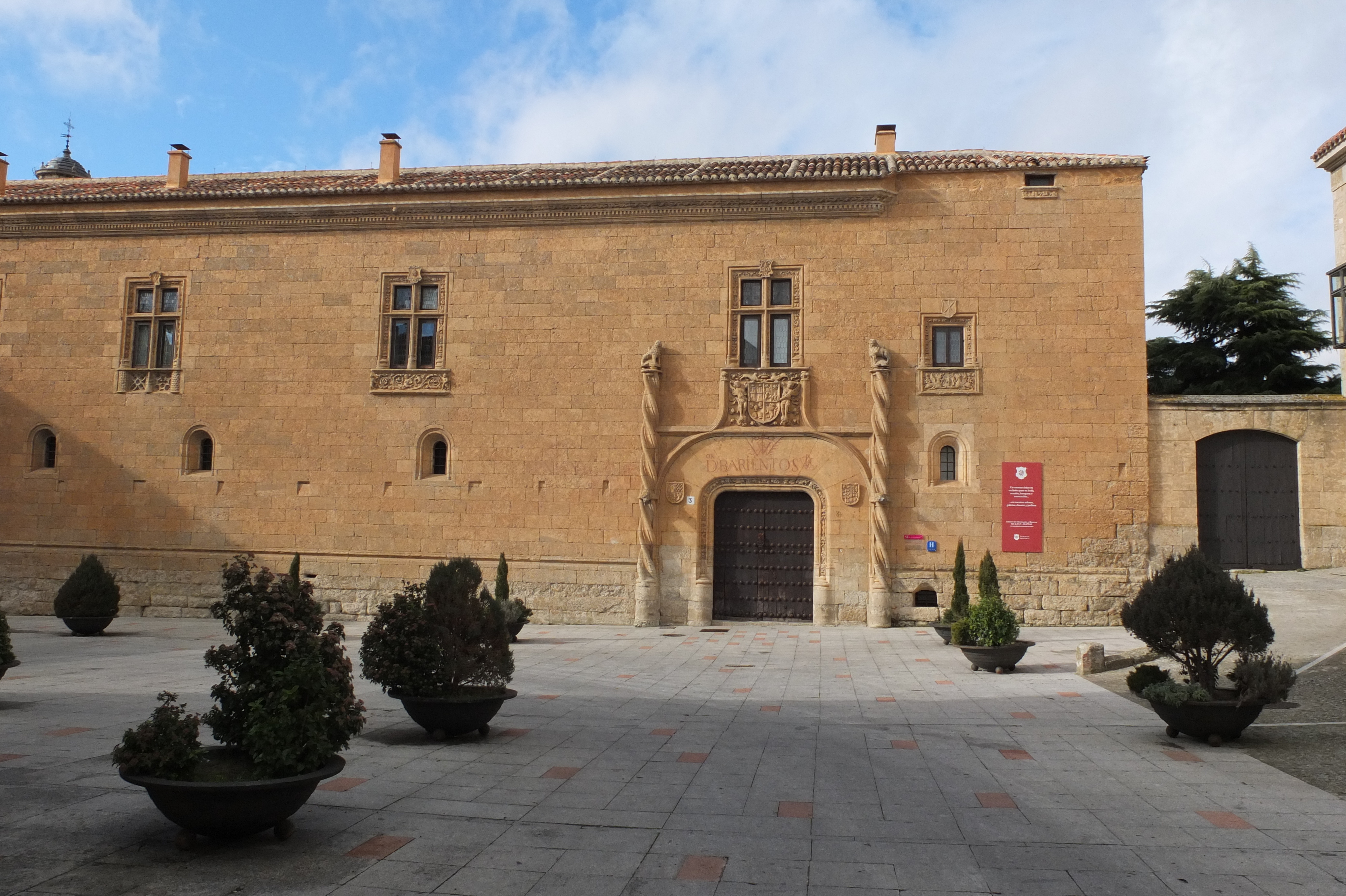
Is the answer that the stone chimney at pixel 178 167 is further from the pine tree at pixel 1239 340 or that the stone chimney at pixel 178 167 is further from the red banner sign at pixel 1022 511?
the pine tree at pixel 1239 340

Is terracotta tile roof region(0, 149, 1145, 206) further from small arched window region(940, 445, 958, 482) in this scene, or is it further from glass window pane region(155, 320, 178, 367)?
small arched window region(940, 445, 958, 482)

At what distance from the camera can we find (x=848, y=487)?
64.0ft

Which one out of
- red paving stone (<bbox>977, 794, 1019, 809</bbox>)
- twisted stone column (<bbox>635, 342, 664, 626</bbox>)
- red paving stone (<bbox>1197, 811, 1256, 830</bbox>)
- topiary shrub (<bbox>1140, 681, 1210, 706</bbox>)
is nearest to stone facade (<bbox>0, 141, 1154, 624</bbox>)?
twisted stone column (<bbox>635, 342, 664, 626</bbox>)

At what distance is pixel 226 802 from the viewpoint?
17.6 feet

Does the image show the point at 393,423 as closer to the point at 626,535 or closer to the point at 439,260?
the point at 439,260

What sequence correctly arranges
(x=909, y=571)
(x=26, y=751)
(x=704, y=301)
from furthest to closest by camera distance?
(x=704, y=301), (x=909, y=571), (x=26, y=751)

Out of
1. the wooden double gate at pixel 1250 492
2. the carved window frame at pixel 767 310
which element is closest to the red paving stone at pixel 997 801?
the carved window frame at pixel 767 310

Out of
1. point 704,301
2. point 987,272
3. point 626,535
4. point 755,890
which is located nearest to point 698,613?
point 626,535

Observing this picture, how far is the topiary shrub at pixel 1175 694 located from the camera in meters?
8.80

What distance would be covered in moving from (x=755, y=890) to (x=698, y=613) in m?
14.6

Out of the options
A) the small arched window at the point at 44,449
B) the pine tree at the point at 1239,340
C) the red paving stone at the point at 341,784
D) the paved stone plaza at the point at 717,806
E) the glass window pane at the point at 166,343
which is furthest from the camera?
the pine tree at the point at 1239,340

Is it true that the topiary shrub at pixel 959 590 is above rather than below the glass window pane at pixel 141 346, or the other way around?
below

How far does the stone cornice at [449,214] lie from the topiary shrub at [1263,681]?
13.4m

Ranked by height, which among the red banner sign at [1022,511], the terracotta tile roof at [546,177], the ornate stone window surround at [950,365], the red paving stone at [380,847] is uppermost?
the terracotta tile roof at [546,177]
